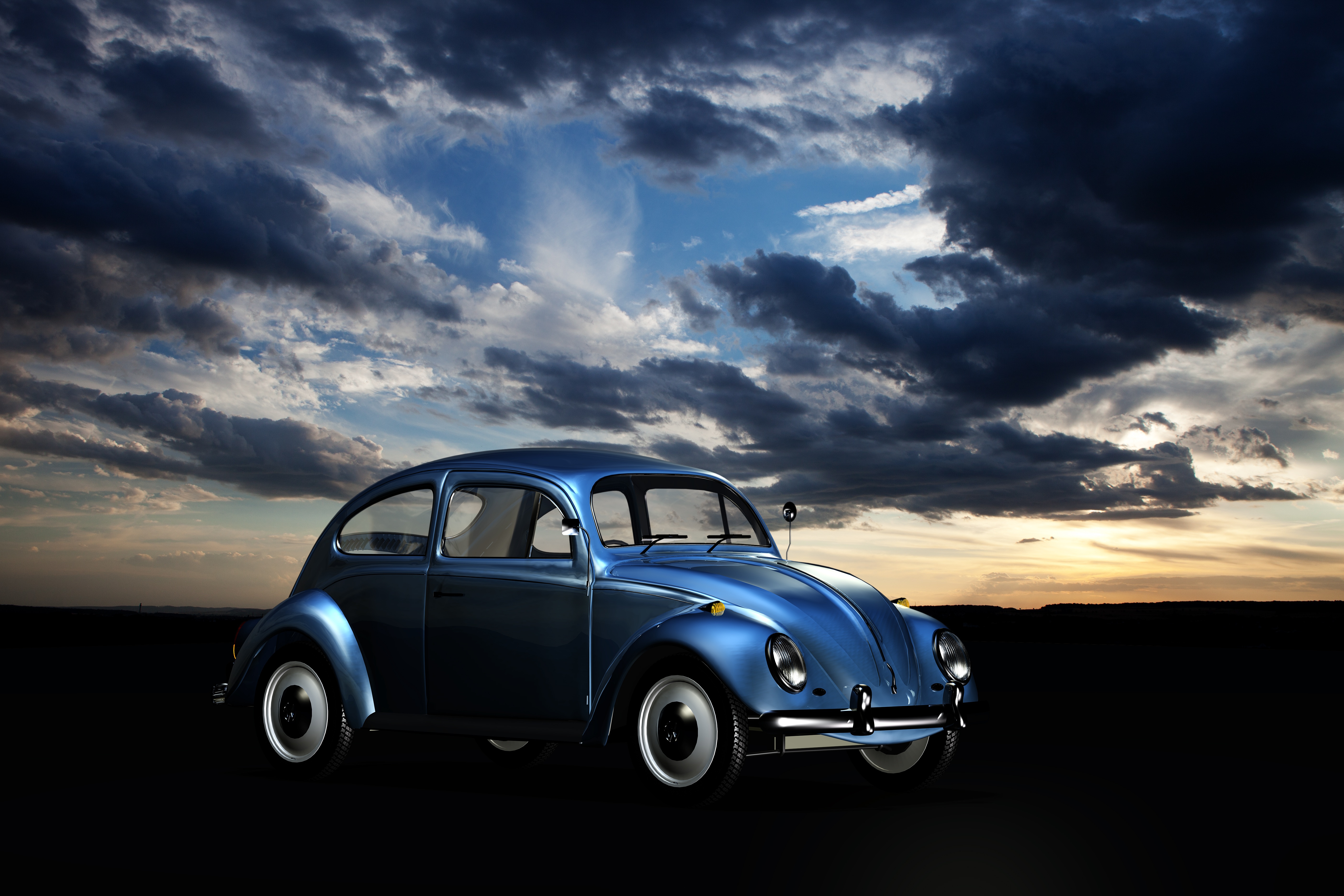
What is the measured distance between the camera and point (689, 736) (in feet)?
23.5

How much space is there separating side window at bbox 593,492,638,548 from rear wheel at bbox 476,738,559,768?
6.65 ft

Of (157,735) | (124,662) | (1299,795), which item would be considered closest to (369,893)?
(1299,795)

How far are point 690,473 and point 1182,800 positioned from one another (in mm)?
3833

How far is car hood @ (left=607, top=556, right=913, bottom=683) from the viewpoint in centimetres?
720

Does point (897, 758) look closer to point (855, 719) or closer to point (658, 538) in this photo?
point (855, 719)

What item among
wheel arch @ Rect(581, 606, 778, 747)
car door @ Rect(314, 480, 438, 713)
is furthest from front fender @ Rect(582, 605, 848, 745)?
car door @ Rect(314, 480, 438, 713)

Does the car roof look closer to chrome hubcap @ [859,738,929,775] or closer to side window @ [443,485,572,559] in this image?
side window @ [443,485,572,559]

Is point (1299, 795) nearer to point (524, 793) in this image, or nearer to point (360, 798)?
point (524, 793)

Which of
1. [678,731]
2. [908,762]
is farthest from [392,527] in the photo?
[908,762]

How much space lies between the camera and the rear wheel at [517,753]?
9547 millimetres

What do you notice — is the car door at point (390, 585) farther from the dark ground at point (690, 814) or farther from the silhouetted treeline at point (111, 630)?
the silhouetted treeline at point (111, 630)

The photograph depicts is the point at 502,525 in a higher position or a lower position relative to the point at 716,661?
higher

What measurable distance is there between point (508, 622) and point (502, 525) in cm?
136

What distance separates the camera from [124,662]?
2266cm
